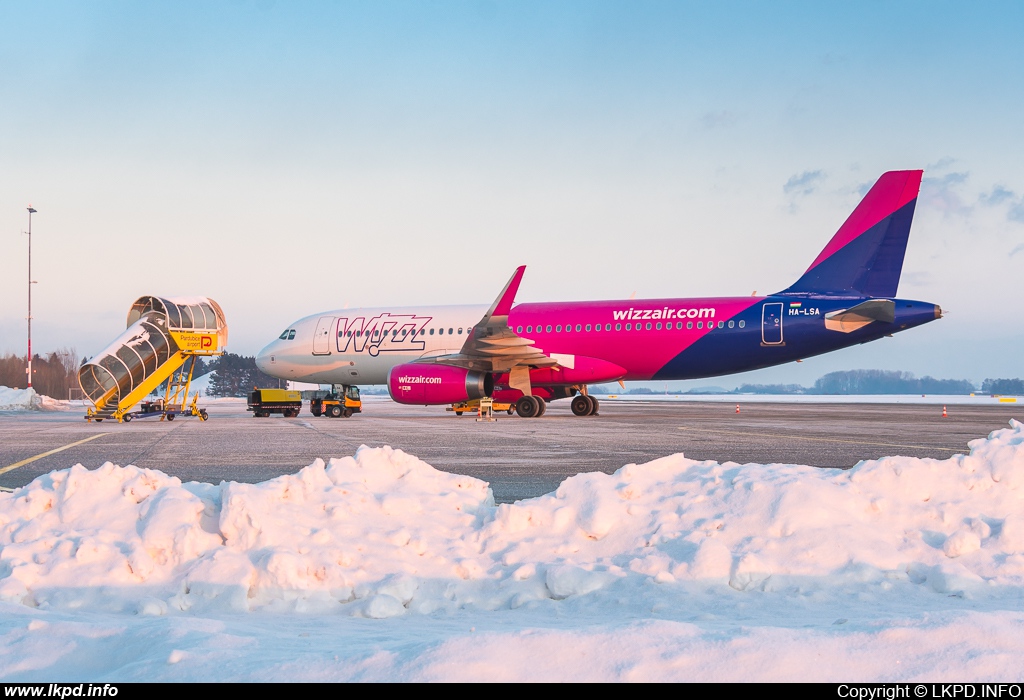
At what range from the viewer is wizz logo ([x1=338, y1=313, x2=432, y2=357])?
98.9ft

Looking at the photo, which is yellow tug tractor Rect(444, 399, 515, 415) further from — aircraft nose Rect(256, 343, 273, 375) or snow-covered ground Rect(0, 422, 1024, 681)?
snow-covered ground Rect(0, 422, 1024, 681)

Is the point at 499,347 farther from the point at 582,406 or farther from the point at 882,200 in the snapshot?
the point at 882,200

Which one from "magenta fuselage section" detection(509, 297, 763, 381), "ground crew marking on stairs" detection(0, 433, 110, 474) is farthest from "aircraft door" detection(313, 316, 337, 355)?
"ground crew marking on stairs" detection(0, 433, 110, 474)

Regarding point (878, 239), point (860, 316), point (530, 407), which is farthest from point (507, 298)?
point (878, 239)

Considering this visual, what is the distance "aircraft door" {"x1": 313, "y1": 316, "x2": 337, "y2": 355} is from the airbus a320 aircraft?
11.6 feet

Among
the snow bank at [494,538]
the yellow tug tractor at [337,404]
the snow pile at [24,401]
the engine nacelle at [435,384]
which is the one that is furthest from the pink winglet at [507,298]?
the snow pile at [24,401]

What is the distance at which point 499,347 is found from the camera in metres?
26.3

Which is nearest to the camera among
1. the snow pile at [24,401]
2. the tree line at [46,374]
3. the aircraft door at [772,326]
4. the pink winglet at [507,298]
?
the pink winglet at [507,298]

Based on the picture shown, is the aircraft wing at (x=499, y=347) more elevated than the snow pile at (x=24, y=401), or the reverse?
the aircraft wing at (x=499, y=347)

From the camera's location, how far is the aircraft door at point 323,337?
3136 cm

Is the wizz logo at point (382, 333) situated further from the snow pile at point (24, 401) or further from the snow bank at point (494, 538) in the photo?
the snow bank at point (494, 538)
